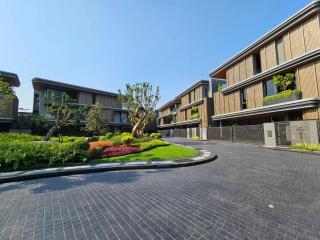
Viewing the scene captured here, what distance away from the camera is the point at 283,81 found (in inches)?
755

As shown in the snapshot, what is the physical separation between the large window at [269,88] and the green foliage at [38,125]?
109 feet

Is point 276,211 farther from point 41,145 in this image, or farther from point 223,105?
point 223,105

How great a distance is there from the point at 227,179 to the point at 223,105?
24209 millimetres

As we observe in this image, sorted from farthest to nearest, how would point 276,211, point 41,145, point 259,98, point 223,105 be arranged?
point 223,105 → point 259,98 → point 41,145 → point 276,211

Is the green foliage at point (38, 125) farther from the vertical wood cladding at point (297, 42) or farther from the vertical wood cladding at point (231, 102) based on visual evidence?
the vertical wood cladding at point (297, 42)

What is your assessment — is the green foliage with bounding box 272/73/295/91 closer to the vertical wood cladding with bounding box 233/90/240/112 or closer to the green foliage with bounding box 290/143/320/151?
the vertical wood cladding with bounding box 233/90/240/112

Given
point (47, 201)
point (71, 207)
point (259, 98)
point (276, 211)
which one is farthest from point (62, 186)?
point (259, 98)

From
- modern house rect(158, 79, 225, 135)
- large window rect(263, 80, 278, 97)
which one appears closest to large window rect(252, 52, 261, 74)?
large window rect(263, 80, 278, 97)

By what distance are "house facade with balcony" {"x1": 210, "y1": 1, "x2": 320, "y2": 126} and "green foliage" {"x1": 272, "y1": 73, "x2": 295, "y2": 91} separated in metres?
0.20

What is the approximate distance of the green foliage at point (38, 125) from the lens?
98.0ft

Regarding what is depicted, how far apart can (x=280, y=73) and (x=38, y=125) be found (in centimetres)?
3722

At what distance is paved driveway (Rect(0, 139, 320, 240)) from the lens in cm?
348

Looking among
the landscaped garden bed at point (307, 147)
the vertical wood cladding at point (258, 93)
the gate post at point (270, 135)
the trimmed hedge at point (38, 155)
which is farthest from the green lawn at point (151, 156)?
the vertical wood cladding at point (258, 93)

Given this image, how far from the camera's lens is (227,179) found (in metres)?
6.96
